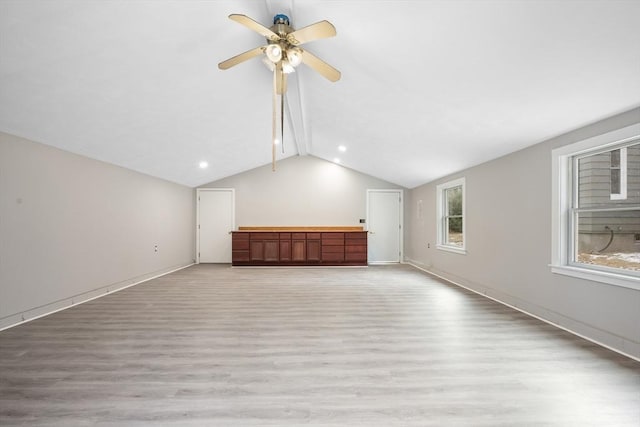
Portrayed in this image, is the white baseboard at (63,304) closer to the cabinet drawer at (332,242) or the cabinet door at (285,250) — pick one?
the cabinet door at (285,250)

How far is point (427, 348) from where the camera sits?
2.59 m

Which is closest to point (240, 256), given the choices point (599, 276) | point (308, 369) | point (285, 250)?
point (285, 250)

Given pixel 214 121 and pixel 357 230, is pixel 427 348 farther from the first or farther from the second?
pixel 357 230

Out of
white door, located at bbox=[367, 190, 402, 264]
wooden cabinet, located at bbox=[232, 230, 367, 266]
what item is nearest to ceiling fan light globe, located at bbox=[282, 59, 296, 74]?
wooden cabinet, located at bbox=[232, 230, 367, 266]

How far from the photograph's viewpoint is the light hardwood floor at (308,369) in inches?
68.1

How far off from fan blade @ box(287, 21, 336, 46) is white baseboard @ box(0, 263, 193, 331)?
12.7 ft

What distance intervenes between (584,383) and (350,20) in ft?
10.2

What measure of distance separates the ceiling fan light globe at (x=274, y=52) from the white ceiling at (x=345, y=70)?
1.10ft

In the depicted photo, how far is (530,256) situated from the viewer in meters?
3.55

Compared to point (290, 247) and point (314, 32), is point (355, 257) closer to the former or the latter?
point (290, 247)

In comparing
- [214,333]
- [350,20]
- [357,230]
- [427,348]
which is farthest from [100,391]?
[357,230]

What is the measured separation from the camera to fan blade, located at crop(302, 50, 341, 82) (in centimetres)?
248

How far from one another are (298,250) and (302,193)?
Answer: 5.14 ft

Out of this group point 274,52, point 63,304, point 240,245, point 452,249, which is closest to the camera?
point 274,52
